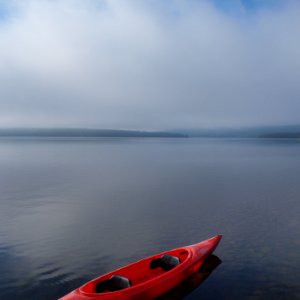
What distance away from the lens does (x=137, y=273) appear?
52.8 feet

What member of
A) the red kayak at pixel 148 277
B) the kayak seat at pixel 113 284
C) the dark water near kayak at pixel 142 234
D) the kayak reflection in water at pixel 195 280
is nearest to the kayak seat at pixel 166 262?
the red kayak at pixel 148 277

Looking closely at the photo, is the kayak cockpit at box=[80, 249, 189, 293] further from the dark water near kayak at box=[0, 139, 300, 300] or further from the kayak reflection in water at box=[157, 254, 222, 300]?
the dark water near kayak at box=[0, 139, 300, 300]

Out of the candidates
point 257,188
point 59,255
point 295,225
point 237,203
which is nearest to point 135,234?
point 59,255

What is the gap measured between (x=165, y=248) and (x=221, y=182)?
34.3m

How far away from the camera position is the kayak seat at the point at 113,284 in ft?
46.6

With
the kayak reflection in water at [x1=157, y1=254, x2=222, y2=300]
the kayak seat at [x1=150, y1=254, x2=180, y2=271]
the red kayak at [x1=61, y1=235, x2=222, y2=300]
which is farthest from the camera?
the kayak seat at [x1=150, y1=254, x2=180, y2=271]

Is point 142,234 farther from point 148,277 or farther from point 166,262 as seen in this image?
point 148,277

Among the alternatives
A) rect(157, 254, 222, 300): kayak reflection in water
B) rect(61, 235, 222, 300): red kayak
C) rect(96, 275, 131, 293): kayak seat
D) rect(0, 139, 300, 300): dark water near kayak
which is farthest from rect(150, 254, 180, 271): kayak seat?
rect(96, 275, 131, 293): kayak seat

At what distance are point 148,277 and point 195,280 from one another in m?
2.62

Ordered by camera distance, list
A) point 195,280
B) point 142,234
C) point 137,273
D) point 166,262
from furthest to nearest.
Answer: point 142,234, point 195,280, point 166,262, point 137,273

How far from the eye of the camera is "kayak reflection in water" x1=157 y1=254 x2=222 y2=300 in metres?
15.7

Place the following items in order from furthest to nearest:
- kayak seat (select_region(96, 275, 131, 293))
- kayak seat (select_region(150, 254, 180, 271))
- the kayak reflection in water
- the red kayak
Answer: kayak seat (select_region(150, 254, 180, 271))
the kayak reflection in water
kayak seat (select_region(96, 275, 131, 293))
the red kayak

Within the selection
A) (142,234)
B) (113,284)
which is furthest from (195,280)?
(142,234)

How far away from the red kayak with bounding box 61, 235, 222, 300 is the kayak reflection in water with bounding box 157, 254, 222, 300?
0.32m
